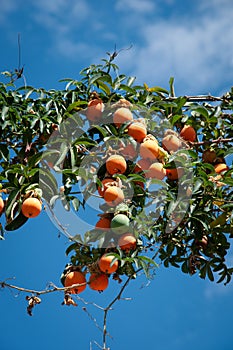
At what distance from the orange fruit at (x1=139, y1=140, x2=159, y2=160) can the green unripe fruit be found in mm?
318

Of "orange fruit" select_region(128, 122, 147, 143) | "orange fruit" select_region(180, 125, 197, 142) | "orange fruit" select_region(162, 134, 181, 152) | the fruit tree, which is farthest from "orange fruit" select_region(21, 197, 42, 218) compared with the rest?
"orange fruit" select_region(180, 125, 197, 142)

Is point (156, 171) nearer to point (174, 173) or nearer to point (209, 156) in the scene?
point (174, 173)

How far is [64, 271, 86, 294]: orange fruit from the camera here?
2588 millimetres

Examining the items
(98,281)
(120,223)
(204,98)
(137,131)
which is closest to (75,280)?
(98,281)

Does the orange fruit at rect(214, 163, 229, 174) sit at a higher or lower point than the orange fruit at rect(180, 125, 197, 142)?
lower

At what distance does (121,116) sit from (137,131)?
128 mm

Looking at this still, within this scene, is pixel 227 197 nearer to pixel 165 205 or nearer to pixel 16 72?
pixel 165 205

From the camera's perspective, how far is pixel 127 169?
2.67m

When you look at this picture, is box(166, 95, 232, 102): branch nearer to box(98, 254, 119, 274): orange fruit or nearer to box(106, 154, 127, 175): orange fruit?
box(106, 154, 127, 175): orange fruit

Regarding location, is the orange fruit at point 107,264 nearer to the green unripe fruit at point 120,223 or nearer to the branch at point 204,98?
the green unripe fruit at point 120,223

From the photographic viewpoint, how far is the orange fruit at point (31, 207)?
2.35 m

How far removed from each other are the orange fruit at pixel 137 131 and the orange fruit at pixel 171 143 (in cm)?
12

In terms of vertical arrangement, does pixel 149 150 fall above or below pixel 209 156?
below

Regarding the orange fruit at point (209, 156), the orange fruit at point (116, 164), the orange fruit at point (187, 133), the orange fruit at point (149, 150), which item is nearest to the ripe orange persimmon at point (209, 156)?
the orange fruit at point (209, 156)
